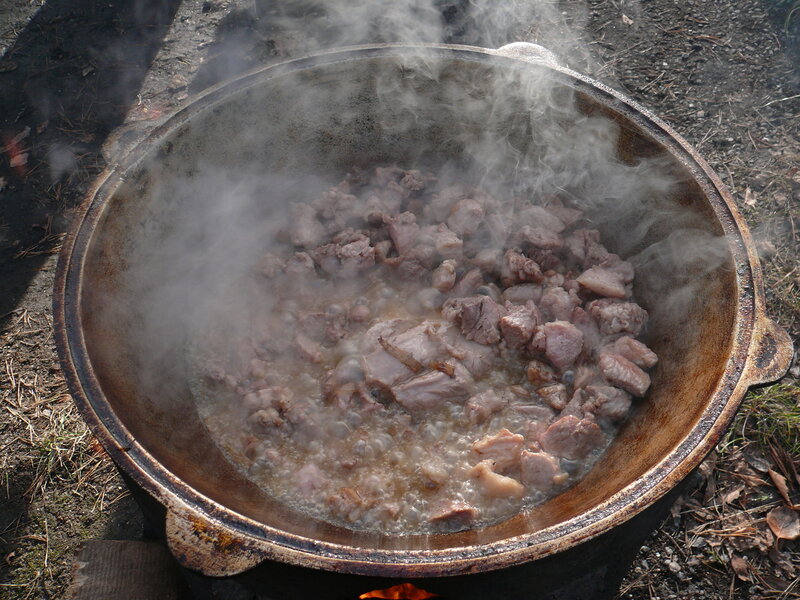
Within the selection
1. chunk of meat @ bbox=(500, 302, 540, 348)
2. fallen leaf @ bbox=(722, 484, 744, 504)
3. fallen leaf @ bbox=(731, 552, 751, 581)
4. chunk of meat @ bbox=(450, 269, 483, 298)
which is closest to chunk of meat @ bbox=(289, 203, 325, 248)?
chunk of meat @ bbox=(450, 269, 483, 298)

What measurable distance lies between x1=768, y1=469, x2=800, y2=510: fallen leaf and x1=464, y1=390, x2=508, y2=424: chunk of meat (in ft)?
5.49

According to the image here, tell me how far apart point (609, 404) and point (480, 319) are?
0.75m

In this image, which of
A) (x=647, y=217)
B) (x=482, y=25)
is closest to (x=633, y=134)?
(x=647, y=217)

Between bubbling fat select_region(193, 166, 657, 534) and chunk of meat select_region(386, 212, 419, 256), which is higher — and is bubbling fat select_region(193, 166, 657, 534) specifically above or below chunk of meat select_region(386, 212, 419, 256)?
below

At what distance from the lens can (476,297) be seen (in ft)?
9.94

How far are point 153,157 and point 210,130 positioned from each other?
1.35 ft

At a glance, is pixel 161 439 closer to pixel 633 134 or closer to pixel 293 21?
pixel 633 134

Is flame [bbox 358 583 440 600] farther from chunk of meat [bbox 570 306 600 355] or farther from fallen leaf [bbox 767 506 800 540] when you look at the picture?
fallen leaf [bbox 767 506 800 540]

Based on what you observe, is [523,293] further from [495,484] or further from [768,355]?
[768,355]

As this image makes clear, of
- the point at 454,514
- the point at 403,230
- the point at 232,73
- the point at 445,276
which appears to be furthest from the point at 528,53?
the point at 232,73

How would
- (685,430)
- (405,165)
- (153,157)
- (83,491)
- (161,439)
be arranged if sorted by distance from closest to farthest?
(685,430) → (161,439) → (153,157) → (83,491) → (405,165)

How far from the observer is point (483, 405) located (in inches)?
108

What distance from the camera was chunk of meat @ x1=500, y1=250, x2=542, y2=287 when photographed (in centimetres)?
316

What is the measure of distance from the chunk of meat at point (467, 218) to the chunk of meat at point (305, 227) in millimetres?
816
